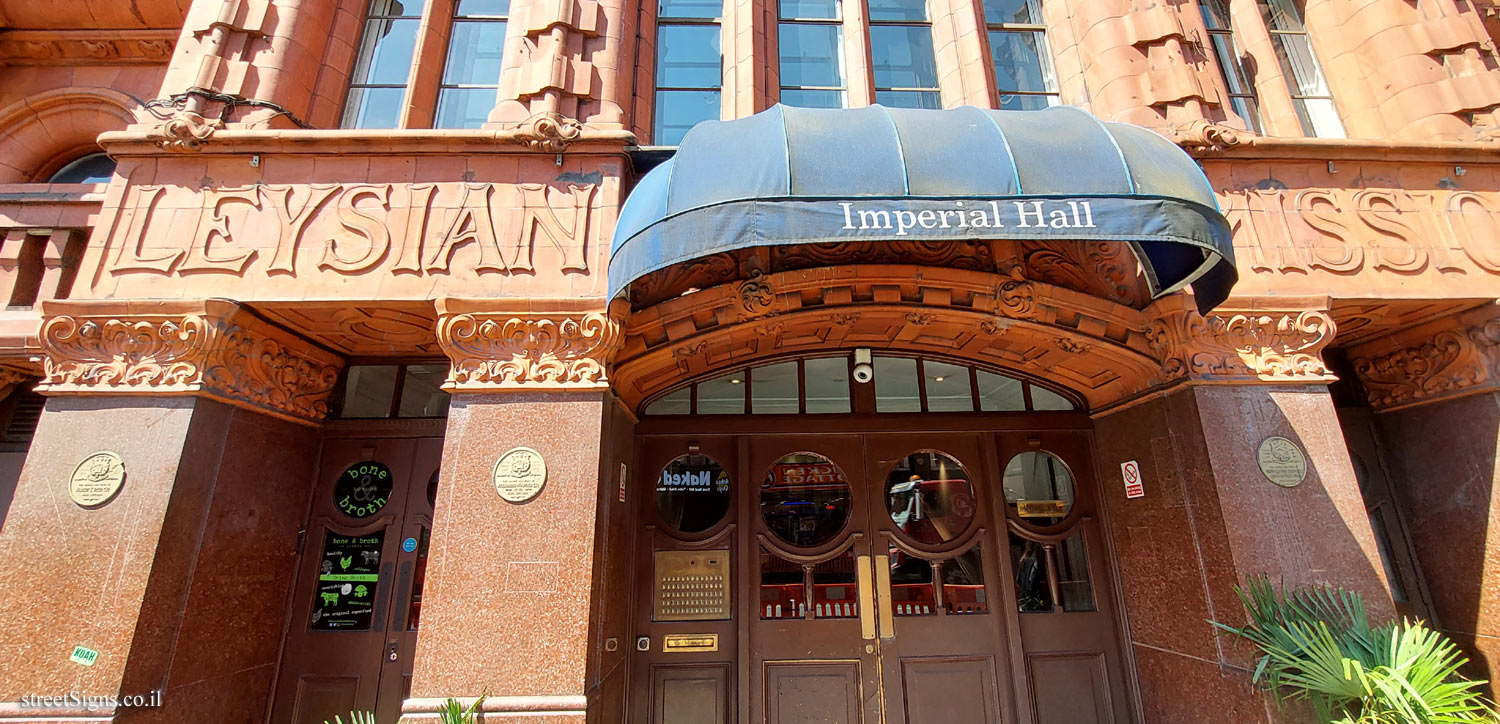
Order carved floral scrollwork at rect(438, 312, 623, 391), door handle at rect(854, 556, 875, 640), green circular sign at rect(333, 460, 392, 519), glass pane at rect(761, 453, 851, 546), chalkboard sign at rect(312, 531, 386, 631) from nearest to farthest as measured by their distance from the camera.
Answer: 1. carved floral scrollwork at rect(438, 312, 623, 391)
2. chalkboard sign at rect(312, 531, 386, 631)
3. door handle at rect(854, 556, 875, 640)
4. green circular sign at rect(333, 460, 392, 519)
5. glass pane at rect(761, 453, 851, 546)

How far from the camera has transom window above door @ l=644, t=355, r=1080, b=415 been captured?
22.1ft

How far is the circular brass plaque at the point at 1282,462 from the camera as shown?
16.4ft

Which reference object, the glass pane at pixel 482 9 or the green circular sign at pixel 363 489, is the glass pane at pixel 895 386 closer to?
the green circular sign at pixel 363 489

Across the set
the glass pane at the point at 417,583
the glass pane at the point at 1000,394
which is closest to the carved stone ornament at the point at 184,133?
the glass pane at the point at 417,583

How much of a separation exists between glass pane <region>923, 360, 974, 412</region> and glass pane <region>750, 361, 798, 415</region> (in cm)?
150

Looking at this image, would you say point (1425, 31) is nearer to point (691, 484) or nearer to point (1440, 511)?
point (1440, 511)

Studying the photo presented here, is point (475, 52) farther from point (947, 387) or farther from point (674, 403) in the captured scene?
point (947, 387)

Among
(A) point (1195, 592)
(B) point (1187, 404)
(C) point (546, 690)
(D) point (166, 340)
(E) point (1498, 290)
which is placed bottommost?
(C) point (546, 690)

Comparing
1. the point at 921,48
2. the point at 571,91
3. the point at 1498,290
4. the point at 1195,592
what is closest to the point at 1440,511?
the point at 1498,290

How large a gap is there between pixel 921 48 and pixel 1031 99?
142cm

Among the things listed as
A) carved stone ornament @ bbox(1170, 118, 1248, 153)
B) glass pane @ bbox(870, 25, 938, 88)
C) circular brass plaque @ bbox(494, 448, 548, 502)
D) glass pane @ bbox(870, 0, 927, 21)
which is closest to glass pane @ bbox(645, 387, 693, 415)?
circular brass plaque @ bbox(494, 448, 548, 502)

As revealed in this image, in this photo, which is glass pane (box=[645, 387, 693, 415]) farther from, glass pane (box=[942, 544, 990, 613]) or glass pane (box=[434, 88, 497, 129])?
glass pane (box=[434, 88, 497, 129])

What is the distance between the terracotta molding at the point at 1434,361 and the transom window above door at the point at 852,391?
118 inches

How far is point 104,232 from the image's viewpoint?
517 cm
